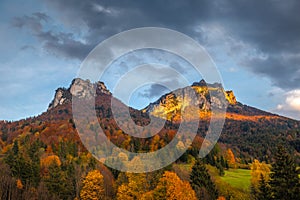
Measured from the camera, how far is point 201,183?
50.5m

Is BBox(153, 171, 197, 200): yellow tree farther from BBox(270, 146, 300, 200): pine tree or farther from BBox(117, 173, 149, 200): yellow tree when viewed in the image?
BBox(270, 146, 300, 200): pine tree

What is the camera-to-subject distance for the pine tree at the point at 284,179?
29297 millimetres

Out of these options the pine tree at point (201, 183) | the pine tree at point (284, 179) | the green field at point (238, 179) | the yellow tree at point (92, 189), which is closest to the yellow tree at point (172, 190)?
the pine tree at point (201, 183)

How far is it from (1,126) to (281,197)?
562 ft

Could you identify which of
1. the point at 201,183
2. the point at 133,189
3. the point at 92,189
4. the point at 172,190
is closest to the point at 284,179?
the point at 172,190

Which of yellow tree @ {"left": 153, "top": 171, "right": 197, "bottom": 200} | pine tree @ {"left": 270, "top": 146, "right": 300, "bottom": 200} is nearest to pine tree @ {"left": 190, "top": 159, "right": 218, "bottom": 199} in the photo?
yellow tree @ {"left": 153, "top": 171, "right": 197, "bottom": 200}

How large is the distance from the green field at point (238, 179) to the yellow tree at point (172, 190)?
22378mm

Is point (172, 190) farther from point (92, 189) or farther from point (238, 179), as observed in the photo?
point (238, 179)

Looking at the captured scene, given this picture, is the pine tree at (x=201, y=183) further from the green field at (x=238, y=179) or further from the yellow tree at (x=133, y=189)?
the green field at (x=238, y=179)

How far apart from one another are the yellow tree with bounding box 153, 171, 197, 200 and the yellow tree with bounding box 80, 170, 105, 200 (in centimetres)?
1825

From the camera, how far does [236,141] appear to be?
16675 centimetres

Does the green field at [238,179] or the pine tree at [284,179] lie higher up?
the pine tree at [284,179]

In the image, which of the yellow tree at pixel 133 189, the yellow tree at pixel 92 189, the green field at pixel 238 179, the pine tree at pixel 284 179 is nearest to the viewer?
the pine tree at pixel 284 179

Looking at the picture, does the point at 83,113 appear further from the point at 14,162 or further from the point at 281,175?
the point at 281,175
